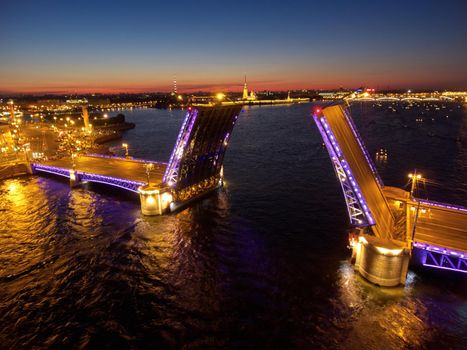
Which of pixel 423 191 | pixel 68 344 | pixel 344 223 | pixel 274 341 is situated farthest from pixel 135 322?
pixel 423 191

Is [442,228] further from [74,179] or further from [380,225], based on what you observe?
[74,179]

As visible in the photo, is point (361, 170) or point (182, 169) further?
point (182, 169)

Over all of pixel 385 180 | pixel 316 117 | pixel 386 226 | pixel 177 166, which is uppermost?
pixel 316 117

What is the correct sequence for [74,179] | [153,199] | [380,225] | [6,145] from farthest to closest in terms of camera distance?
1. [6,145]
2. [74,179]
3. [153,199]
4. [380,225]

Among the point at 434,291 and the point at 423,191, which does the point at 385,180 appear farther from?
the point at 434,291

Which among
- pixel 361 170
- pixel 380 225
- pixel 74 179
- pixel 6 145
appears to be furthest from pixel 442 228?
pixel 6 145

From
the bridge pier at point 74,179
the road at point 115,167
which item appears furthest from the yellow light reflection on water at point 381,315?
the bridge pier at point 74,179

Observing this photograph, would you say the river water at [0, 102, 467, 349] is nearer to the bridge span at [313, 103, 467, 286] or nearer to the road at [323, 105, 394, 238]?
the bridge span at [313, 103, 467, 286]

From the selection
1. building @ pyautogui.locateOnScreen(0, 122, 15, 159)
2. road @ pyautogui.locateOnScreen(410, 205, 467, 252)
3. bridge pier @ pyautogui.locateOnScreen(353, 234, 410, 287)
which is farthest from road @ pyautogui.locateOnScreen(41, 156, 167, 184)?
road @ pyautogui.locateOnScreen(410, 205, 467, 252)
